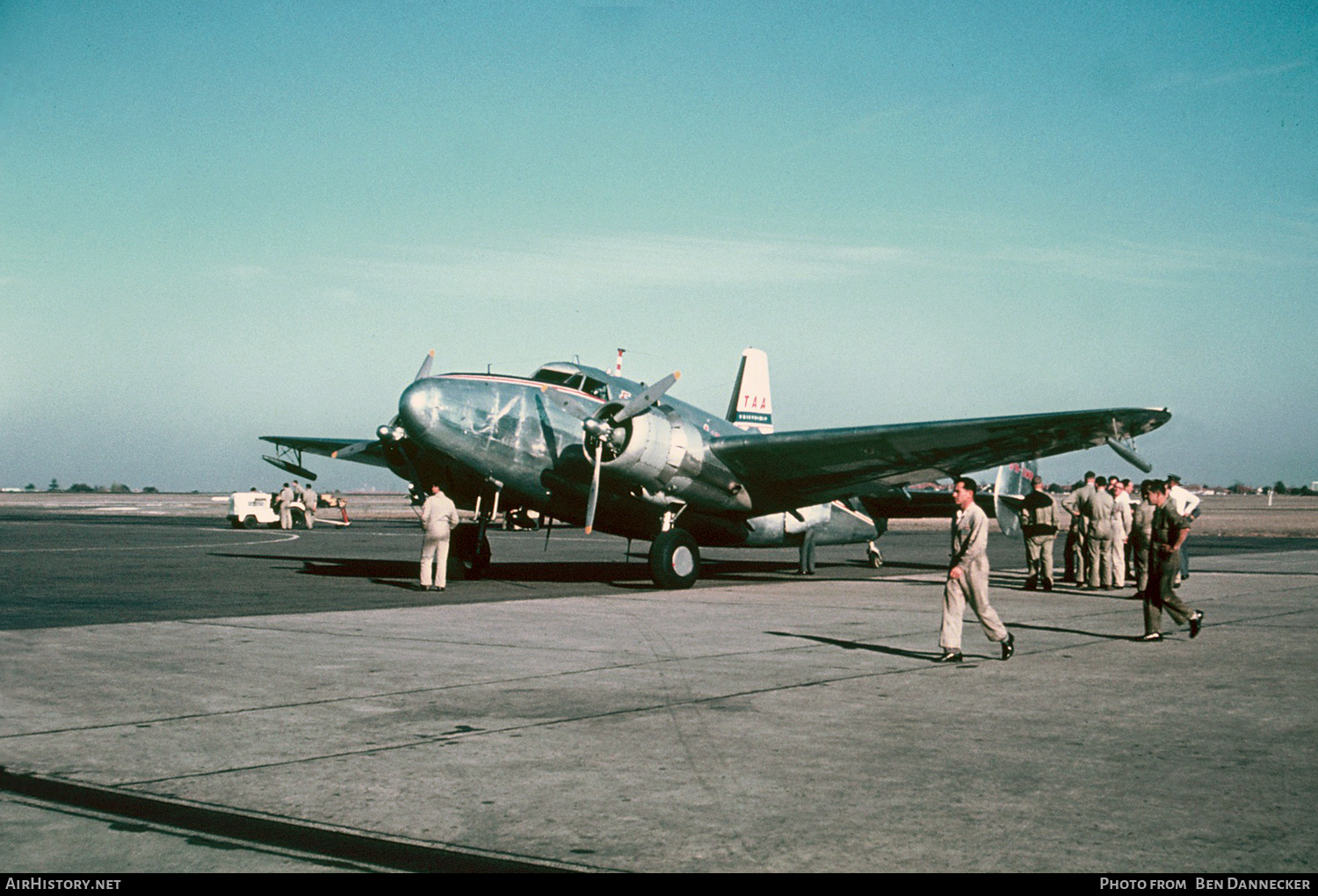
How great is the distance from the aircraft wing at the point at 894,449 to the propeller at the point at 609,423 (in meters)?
1.67

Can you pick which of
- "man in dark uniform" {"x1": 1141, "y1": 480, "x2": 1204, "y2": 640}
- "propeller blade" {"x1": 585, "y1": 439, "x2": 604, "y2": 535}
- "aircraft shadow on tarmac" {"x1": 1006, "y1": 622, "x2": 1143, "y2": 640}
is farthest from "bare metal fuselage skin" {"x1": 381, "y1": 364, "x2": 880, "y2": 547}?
"man in dark uniform" {"x1": 1141, "y1": 480, "x2": 1204, "y2": 640}

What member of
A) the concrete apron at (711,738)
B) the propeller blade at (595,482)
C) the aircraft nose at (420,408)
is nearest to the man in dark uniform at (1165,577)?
the concrete apron at (711,738)

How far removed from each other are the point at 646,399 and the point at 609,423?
0.78 m

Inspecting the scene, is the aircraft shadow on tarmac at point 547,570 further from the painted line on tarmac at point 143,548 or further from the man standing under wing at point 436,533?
the painted line on tarmac at point 143,548

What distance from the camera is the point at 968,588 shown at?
10906mm

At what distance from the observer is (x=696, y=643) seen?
12.0m

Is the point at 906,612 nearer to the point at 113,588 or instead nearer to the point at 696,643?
the point at 696,643

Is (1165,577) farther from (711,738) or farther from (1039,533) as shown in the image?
(1039,533)

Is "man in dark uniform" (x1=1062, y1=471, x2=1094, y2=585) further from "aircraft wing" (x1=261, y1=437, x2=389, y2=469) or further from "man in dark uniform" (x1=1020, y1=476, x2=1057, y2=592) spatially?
"aircraft wing" (x1=261, y1=437, x2=389, y2=469)

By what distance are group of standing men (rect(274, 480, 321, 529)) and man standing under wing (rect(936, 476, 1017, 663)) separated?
43839mm

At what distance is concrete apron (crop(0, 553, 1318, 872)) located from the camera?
5.05 m

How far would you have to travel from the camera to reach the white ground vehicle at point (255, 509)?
52281 millimetres

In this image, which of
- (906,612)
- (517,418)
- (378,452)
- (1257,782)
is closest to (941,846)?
(1257,782)
